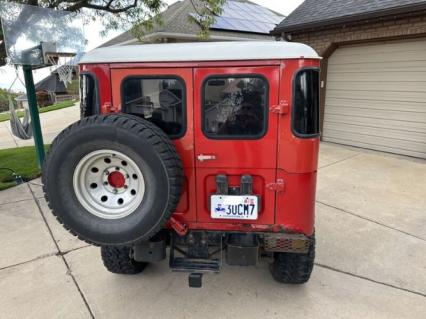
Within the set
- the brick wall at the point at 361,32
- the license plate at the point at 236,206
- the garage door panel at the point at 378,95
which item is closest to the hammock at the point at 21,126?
the license plate at the point at 236,206

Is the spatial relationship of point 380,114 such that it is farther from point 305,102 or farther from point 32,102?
point 32,102

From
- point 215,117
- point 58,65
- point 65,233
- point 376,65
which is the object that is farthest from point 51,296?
point 376,65

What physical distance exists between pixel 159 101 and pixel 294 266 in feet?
5.99

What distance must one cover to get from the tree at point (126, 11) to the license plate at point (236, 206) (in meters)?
4.54

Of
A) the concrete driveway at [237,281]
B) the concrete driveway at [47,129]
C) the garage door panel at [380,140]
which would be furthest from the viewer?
the concrete driveway at [47,129]

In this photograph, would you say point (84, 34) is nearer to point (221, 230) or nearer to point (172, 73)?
point (172, 73)

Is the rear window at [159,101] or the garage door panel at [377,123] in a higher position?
the rear window at [159,101]

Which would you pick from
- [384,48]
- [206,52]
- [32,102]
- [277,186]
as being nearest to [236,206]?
[277,186]

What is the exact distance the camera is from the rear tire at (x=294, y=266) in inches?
111

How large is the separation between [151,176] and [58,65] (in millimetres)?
5300

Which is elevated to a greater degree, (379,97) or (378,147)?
(379,97)

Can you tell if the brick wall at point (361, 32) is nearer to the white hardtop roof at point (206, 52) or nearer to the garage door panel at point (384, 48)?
the garage door panel at point (384, 48)

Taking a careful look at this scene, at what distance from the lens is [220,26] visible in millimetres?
11555

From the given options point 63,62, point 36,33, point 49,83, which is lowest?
point 49,83
